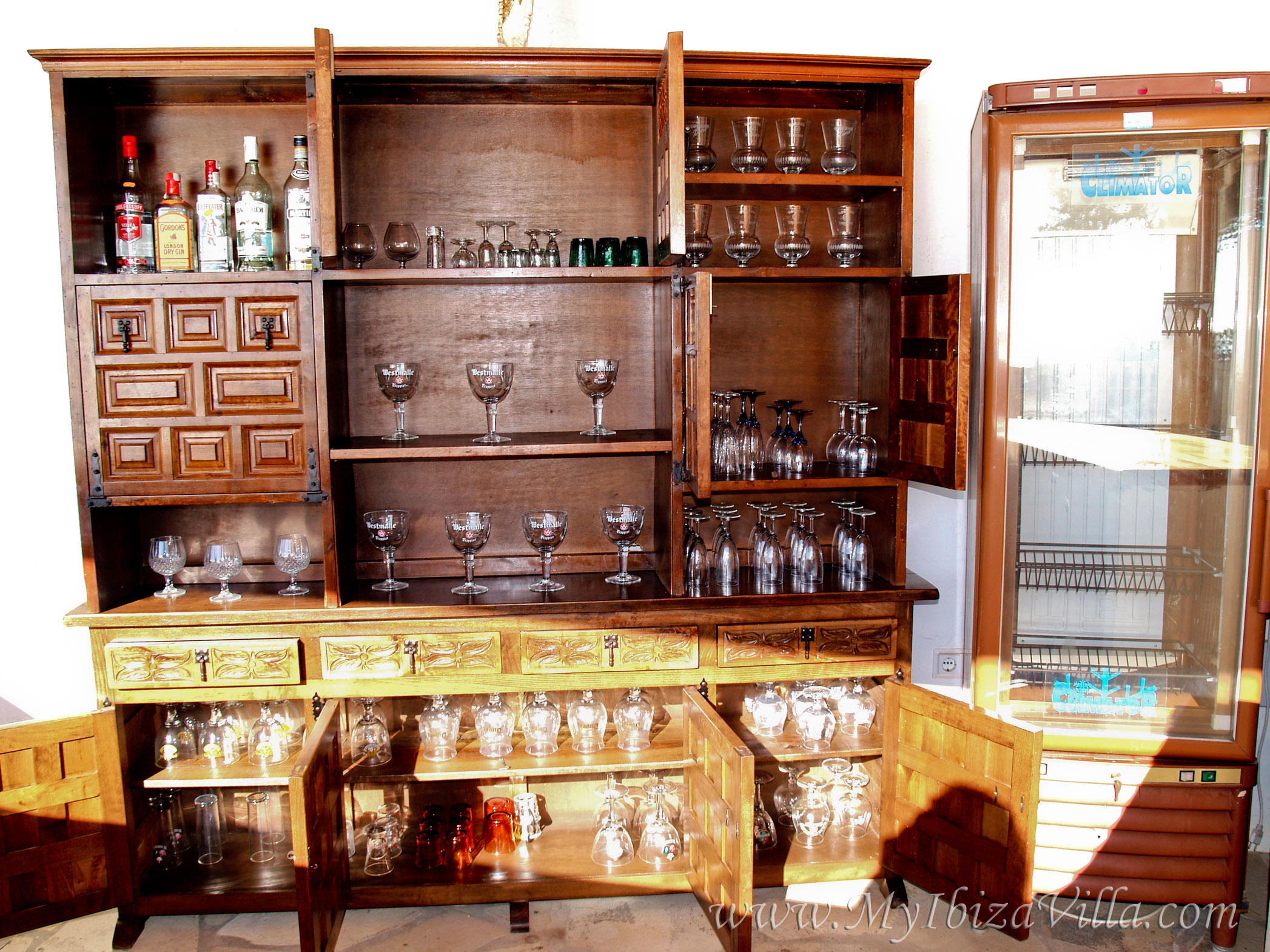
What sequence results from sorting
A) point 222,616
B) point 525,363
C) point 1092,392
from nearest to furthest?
point 222,616 < point 1092,392 < point 525,363

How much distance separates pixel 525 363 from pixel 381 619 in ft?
2.84

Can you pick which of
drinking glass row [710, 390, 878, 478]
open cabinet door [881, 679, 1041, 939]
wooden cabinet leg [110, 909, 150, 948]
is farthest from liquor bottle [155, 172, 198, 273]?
open cabinet door [881, 679, 1041, 939]

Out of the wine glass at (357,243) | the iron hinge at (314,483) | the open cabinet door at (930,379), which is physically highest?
the wine glass at (357,243)

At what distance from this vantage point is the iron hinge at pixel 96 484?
96.7 inches

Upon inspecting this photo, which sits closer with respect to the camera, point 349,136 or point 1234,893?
point 1234,893

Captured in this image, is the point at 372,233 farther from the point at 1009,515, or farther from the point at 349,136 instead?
the point at 1009,515

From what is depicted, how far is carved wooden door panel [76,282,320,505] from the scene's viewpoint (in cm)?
243

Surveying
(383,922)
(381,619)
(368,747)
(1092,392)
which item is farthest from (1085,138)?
(383,922)

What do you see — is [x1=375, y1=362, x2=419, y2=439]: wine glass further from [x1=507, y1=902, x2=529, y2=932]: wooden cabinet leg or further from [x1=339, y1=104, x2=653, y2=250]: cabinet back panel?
[x1=507, y1=902, x2=529, y2=932]: wooden cabinet leg

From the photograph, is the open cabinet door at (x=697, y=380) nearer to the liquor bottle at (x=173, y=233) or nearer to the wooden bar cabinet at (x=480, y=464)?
the wooden bar cabinet at (x=480, y=464)

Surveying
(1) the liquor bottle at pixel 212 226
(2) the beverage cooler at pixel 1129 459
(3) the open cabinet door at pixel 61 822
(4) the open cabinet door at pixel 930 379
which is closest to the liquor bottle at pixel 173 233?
(1) the liquor bottle at pixel 212 226

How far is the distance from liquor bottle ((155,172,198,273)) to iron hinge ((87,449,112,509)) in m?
0.52

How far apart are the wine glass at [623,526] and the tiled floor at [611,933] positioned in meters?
0.94

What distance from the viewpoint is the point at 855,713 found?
2744 mm
